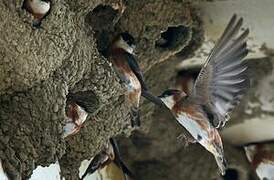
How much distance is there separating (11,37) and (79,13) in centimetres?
63

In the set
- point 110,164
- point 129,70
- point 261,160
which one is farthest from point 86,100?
point 261,160

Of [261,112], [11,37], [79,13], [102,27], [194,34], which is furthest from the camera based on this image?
[261,112]

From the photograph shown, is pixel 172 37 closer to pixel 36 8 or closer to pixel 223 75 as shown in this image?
pixel 223 75

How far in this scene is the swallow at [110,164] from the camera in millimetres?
5742

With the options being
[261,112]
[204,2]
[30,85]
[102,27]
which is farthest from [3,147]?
[261,112]

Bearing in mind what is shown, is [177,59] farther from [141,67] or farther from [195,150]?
[195,150]

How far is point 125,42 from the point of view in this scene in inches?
210

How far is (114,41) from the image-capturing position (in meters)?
5.43

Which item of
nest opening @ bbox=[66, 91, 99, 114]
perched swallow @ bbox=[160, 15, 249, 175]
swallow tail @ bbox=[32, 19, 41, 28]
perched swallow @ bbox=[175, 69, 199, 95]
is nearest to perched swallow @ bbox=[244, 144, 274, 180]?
perched swallow @ bbox=[175, 69, 199, 95]

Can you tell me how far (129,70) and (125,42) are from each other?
0.47 feet

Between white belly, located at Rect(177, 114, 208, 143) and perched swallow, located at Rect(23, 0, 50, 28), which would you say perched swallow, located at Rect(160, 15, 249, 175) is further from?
perched swallow, located at Rect(23, 0, 50, 28)

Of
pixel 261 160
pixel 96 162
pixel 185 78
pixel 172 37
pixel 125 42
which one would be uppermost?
pixel 125 42

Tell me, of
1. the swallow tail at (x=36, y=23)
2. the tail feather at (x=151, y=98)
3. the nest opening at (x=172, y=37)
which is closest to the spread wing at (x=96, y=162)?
the tail feather at (x=151, y=98)

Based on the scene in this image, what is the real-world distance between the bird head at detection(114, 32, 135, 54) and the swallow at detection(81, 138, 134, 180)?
2.04 ft
